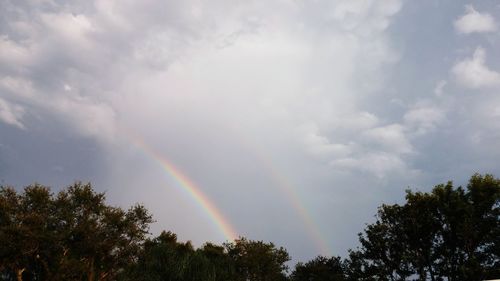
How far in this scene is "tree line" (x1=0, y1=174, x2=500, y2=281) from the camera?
47594 mm

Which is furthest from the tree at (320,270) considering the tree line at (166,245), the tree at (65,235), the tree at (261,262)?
the tree at (65,235)

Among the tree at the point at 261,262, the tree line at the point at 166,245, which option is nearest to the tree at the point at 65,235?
the tree line at the point at 166,245

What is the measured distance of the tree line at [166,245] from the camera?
4759cm

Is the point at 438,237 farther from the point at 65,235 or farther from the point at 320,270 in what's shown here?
the point at 65,235

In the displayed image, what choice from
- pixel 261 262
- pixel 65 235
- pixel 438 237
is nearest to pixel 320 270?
pixel 261 262

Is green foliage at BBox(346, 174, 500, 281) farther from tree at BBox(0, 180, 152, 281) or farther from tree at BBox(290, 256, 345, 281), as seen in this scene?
tree at BBox(0, 180, 152, 281)

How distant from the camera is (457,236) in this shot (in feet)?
170

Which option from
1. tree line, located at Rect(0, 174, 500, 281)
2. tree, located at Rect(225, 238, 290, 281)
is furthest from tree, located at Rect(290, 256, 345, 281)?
tree line, located at Rect(0, 174, 500, 281)

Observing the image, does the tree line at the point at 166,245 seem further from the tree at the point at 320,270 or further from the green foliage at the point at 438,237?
the tree at the point at 320,270

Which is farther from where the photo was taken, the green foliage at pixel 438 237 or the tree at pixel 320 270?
the tree at pixel 320 270

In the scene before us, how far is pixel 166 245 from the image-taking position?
A: 6375 centimetres

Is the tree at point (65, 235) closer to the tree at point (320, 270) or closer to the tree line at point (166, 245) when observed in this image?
the tree line at point (166, 245)

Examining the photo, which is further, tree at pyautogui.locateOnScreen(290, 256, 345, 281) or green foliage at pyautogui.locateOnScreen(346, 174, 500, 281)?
tree at pyautogui.locateOnScreen(290, 256, 345, 281)

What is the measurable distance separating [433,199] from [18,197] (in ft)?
170
